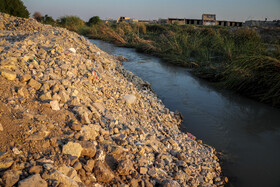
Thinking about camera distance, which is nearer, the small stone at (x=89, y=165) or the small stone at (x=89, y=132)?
the small stone at (x=89, y=165)

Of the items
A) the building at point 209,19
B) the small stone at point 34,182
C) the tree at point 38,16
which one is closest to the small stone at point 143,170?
the small stone at point 34,182

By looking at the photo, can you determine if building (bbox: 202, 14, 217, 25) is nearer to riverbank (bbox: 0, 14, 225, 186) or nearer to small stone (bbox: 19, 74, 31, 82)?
riverbank (bbox: 0, 14, 225, 186)

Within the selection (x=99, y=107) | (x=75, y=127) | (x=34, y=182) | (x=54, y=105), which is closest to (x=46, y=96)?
(x=54, y=105)

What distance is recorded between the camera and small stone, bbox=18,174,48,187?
0.91 metres

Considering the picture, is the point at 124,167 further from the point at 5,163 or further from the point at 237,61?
the point at 237,61

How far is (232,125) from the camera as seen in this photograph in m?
3.20

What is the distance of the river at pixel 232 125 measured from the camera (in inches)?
A: 86.1

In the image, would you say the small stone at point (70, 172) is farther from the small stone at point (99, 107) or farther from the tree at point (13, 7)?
→ the tree at point (13, 7)

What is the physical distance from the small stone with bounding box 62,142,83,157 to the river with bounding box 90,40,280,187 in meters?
1.57

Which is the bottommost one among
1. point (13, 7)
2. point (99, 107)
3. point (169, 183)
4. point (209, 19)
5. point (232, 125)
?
point (232, 125)

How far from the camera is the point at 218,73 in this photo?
207 inches

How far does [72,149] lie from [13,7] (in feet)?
28.5

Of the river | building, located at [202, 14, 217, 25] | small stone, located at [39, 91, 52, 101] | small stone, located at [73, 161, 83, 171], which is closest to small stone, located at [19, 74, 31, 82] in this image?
small stone, located at [39, 91, 52, 101]

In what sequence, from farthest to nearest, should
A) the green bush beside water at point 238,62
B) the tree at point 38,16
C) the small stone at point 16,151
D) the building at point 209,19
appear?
the building at point 209,19 < the tree at point 38,16 < the green bush beside water at point 238,62 < the small stone at point 16,151
